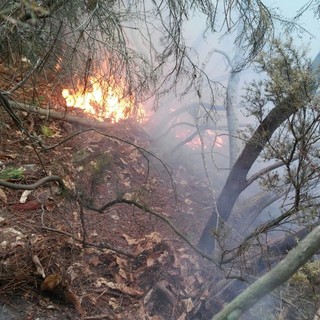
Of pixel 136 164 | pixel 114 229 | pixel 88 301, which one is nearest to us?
pixel 88 301

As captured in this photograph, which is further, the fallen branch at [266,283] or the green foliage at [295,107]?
the green foliage at [295,107]

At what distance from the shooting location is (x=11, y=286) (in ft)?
11.4

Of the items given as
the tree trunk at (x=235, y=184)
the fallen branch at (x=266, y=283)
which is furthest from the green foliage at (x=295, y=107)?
the fallen branch at (x=266, y=283)

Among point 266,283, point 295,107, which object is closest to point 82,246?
point 295,107

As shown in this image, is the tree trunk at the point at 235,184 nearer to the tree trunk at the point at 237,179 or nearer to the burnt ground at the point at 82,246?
the tree trunk at the point at 237,179

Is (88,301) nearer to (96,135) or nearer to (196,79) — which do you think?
(196,79)

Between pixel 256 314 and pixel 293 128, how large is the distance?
3766mm

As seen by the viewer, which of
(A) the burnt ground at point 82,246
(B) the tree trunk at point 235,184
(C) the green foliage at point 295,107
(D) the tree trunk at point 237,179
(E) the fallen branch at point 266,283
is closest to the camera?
(E) the fallen branch at point 266,283

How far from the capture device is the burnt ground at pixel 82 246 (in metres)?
3.69

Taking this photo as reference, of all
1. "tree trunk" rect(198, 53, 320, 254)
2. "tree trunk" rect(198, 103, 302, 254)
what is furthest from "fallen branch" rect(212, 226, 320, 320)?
"tree trunk" rect(198, 103, 302, 254)

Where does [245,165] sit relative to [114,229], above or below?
above

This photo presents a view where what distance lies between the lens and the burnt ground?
3689mm

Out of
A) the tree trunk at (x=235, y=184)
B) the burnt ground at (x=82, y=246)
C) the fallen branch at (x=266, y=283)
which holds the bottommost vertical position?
the burnt ground at (x=82, y=246)

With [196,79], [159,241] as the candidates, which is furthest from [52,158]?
[196,79]
